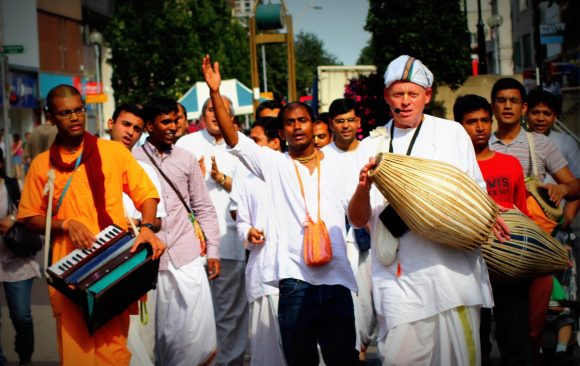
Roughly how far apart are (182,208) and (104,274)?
6.72ft

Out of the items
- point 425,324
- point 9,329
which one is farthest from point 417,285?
point 9,329

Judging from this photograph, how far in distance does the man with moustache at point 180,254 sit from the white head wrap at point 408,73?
2.61m

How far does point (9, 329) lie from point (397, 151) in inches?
269

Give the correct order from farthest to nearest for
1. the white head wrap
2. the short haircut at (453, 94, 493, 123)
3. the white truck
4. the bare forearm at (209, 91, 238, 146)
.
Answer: the white truck → the short haircut at (453, 94, 493, 123) → the bare forearm at (209, 91, 238, 146) → the white head wrap

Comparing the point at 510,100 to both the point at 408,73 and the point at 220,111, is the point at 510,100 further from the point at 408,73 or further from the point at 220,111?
the point at 220,111

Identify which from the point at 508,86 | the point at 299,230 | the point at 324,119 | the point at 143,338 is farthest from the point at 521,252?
→ the point at 324,119

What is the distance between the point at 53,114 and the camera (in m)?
5.59

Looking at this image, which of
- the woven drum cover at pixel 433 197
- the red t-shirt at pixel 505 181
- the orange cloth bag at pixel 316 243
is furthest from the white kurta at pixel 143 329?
the red t-shirt at pixel 505 181

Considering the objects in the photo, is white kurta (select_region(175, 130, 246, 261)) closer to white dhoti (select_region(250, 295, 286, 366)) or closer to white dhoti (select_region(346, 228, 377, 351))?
white dhoti (select_region(346, 228, 377, 351))

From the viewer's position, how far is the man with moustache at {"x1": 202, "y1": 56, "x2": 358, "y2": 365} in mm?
5973

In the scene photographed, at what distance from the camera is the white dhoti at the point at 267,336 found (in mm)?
6949

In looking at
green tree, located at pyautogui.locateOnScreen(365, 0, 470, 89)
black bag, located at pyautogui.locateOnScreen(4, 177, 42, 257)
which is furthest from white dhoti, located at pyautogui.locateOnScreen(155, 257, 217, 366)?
green tree, located at pyautogui.locateOnScreen(365, 0, 470, 89)

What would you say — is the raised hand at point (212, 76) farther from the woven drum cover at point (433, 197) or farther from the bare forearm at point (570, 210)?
the bare forearm at point (570, 210)

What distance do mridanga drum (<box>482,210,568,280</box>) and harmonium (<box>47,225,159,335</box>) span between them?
2189 mm
